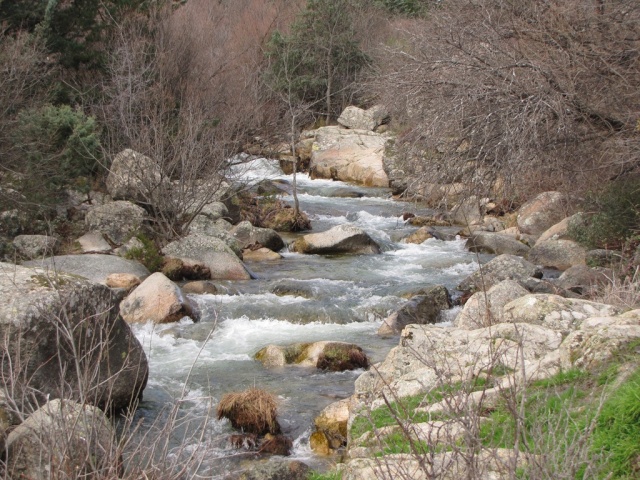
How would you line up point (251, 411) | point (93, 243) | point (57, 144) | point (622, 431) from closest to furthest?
point (622, 431) → point (251, 411) → point (93, 243) → point (57, 144)

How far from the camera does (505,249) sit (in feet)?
55.5

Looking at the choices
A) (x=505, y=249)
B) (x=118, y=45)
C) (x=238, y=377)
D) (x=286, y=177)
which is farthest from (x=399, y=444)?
(x=286, y=177)

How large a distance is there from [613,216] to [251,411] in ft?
28.7

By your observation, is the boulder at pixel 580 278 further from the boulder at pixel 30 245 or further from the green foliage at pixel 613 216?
the boulder at pixel 30 245

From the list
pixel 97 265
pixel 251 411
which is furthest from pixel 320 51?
pixel 251 411

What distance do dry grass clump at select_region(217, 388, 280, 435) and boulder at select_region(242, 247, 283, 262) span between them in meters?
8.02

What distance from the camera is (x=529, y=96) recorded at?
10.5 meters

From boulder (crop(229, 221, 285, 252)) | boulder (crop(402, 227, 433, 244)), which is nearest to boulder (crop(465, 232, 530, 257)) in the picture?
boulder (crop(402, 227, 433, 244))

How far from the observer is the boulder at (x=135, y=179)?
1561cm

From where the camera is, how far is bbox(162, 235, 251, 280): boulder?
14266 millimetres

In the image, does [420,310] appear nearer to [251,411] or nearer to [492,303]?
[492,303]

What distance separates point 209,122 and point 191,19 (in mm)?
8169

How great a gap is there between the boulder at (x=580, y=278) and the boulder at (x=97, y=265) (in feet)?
23.8

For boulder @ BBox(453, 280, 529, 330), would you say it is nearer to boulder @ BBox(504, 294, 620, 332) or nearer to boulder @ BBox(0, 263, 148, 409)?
boulder @ BBox(504, 294, 620, 332)
